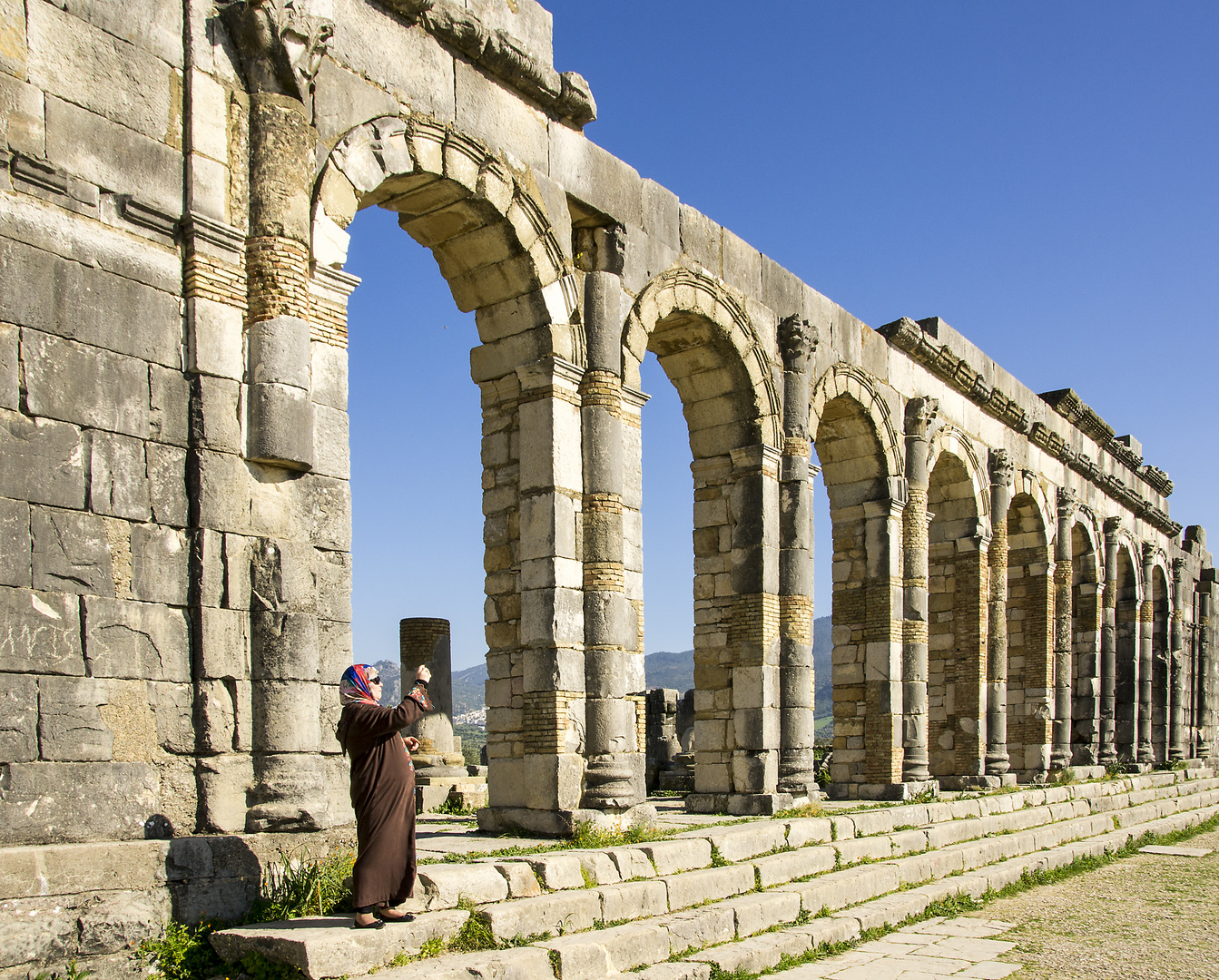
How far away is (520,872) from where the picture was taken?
7.34 metres

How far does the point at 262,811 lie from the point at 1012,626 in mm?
17377

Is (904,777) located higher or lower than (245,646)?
lower

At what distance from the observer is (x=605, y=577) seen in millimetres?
10031

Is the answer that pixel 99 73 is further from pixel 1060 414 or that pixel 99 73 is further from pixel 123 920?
pixel 1060 414

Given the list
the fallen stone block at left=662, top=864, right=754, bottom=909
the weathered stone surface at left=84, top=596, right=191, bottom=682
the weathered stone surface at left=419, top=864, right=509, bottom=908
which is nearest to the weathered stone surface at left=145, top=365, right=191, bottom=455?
the weathered stone surface at left=84, top=596, right=191, bottom=682

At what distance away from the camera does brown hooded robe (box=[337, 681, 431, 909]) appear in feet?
20.2

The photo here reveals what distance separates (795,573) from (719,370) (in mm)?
2359

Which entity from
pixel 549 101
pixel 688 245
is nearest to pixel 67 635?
pixel 549 101

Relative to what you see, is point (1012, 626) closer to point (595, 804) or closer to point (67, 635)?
point (595, 804)

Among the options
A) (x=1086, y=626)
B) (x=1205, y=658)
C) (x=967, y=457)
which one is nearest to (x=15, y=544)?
(x=967, y=457)

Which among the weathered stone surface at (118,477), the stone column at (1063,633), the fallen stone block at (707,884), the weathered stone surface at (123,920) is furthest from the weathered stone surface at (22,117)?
the stone column at (1063,633)

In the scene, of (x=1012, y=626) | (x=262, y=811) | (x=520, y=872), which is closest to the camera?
(x=262, y=811)

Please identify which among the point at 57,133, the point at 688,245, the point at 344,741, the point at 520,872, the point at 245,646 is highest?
the point at 688,245

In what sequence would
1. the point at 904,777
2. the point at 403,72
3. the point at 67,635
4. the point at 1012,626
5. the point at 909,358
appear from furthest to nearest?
the point at 1012,626 → the point at 909,358 → the point at 904,777 → the point at 403,72 → the point at 67,635
